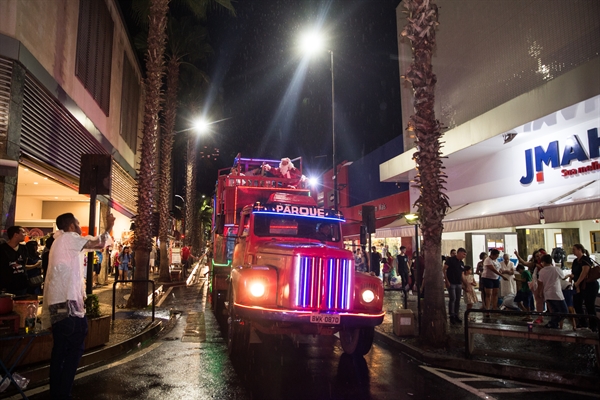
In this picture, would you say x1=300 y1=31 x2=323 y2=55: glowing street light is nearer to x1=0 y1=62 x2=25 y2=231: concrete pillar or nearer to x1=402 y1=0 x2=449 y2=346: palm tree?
x1=402 y1=0 x2=449 y2=346: palm tree

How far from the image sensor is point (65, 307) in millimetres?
4816

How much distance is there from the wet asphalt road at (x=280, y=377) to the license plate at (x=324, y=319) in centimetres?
82

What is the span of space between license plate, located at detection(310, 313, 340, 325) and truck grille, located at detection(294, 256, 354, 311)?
7.0 inches

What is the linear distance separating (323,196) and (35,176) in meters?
31.7

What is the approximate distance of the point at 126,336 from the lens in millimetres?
8797

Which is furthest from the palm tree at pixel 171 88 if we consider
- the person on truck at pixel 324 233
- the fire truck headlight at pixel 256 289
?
the fire truck headlight at pixel 256 289

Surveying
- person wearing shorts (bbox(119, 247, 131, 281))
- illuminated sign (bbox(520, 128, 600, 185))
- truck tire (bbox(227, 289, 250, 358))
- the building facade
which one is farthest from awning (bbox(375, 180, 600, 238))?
person wearing shorts (bbox(119, 247, 131, 281))

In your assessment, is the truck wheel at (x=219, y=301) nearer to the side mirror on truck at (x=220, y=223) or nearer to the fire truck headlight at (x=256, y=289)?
the side mirror on truck at (x=220, y=223)

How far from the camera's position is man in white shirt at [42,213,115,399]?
186 inches

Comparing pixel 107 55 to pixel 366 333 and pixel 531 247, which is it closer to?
pixel 366 333

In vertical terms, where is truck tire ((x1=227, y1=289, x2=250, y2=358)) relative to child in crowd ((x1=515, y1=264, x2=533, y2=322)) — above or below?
below

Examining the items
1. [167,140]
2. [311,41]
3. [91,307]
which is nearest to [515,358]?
[91,307]

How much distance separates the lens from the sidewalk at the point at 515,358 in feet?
22.2

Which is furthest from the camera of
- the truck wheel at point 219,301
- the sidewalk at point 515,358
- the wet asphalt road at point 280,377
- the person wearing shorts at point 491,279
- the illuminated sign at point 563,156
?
the truck wheel at point 219,301
